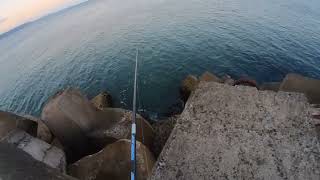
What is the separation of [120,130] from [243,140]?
6878 mm

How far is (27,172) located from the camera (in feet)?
11.7

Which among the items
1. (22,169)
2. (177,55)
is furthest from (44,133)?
(177,55)

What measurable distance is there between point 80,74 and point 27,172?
1016 inches

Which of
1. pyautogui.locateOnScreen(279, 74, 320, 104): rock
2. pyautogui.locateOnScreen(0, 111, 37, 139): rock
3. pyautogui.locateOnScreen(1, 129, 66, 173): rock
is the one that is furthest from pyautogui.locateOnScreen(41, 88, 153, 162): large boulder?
pyautogui.locateOnScreen(279, 74, 320, 104): rock

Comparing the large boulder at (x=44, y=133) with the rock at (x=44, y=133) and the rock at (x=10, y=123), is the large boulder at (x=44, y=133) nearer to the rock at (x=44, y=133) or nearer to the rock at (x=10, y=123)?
the rock at (x=44, y=133)

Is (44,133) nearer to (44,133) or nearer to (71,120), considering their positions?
(44,133)

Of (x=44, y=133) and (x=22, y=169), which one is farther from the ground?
Result: (x=22, y=169)

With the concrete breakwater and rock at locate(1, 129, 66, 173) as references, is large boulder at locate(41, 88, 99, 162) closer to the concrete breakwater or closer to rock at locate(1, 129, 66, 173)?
rock at locate(1, 129, 66, 173)

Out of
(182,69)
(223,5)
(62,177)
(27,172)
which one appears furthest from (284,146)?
(223,5)

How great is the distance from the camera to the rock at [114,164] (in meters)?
6.84

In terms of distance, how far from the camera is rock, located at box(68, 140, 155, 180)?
684 cm

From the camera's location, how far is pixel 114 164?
23.2 ft

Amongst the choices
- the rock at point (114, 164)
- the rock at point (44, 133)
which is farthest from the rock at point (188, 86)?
the rock at point (114, 164)

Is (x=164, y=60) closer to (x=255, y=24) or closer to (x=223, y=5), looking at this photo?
(x=255, y=24)
